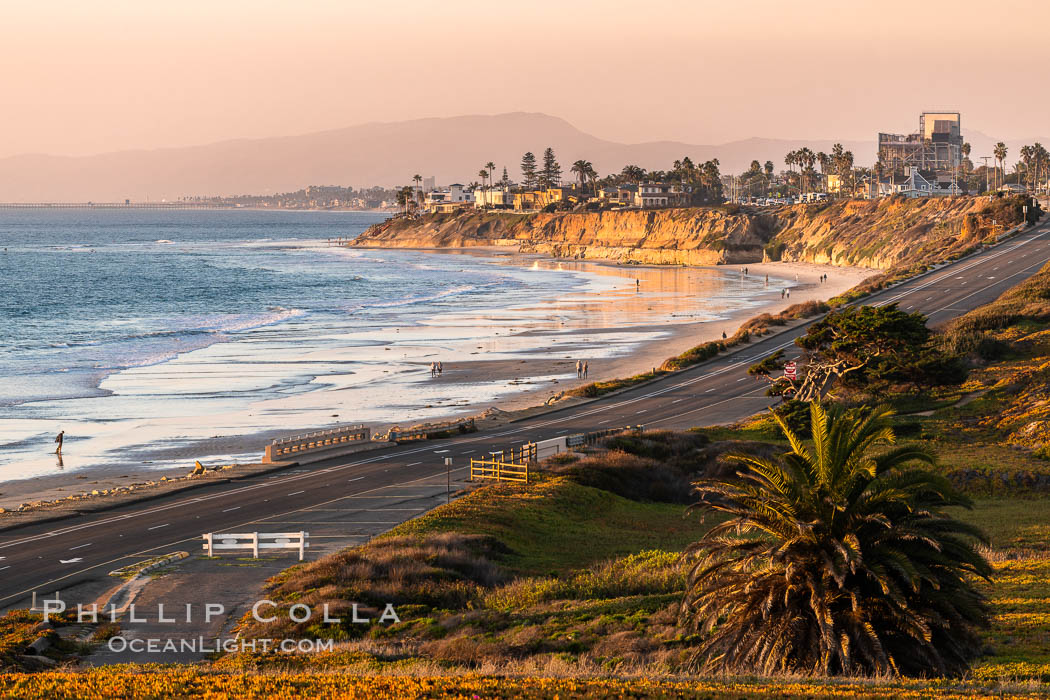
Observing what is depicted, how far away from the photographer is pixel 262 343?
9388cm

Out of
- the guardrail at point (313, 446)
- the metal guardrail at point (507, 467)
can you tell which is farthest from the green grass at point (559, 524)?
the guardrail at point (313, 446)

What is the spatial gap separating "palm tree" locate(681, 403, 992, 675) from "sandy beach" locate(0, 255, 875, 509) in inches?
1252

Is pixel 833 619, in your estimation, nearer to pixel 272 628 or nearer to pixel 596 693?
→ pixel 596 693

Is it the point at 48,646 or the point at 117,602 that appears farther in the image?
the point at 117,602

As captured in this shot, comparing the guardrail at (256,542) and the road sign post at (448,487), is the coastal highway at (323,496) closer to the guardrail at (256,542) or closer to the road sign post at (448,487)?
the road sign post at (448,487)

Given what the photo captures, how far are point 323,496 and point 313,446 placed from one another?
999 cm

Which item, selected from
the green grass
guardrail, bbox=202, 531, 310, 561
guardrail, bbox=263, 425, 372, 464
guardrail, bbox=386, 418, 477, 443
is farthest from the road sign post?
guardrail, bbox=386, 418, 477, 443

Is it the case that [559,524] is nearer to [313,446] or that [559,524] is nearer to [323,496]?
[323,496]

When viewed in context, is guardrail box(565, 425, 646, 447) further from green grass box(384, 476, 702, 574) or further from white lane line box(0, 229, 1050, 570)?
green grass box(384, 476, 702, 574)

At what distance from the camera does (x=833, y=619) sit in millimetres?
16531

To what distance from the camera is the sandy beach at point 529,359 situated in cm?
4759

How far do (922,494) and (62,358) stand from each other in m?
82.9

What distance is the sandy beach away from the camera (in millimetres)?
47594

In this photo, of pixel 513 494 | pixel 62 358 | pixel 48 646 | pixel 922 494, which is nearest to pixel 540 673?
pixel 922 494
